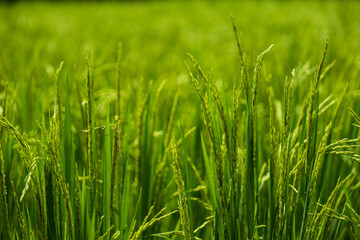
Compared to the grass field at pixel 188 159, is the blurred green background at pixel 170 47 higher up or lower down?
higher up

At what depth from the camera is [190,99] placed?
1.80 metres

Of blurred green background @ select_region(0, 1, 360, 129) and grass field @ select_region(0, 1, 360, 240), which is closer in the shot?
grass field @ select_region(0, 1, 360, 240)

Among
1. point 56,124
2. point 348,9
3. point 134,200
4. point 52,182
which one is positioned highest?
point 348,9

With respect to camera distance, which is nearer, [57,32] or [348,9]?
[348,9]

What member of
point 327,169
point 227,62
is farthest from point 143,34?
point 327,169

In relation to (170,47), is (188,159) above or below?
below

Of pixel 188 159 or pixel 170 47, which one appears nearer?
pixel 188 159

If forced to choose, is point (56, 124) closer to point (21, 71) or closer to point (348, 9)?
point (21, 71)

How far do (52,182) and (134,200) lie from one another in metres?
0.31

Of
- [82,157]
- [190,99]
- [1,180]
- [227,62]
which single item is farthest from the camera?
[227,62]

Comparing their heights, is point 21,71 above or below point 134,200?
above

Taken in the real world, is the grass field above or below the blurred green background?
below

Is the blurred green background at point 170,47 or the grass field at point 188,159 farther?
the blurred green background at point 170,47

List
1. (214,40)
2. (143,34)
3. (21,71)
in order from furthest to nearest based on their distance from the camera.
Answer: (143,34) → (214,40) → (21,71)
